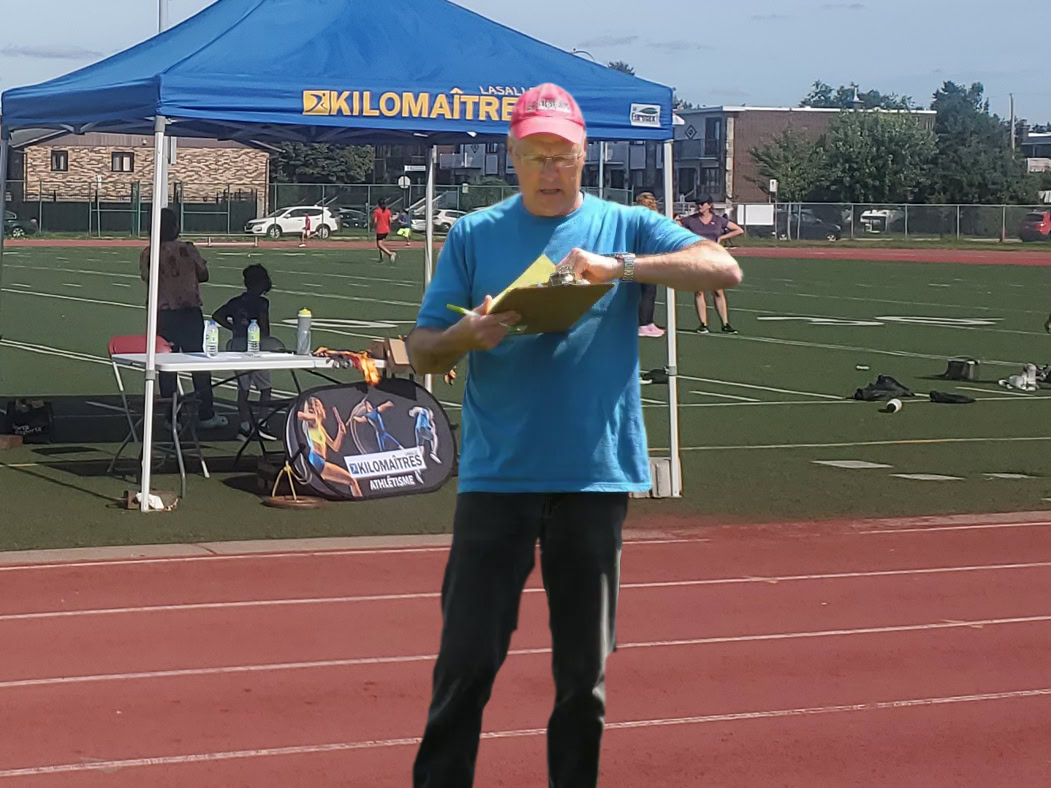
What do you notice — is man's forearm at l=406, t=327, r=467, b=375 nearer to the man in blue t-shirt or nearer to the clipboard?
the man in blue t-shirt

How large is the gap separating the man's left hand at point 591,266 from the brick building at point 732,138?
105m

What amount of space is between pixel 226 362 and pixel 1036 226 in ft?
204

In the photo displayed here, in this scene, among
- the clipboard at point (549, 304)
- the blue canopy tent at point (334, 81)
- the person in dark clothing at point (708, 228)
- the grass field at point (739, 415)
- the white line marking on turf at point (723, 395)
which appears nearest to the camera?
the clipboard at point (549, 304)

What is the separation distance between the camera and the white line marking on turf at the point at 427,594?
799 centimetres

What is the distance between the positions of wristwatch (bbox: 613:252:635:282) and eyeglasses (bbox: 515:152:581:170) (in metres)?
0.27

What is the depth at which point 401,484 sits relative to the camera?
37.6 feet

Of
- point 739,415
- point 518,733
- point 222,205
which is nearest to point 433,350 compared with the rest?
point 518,733

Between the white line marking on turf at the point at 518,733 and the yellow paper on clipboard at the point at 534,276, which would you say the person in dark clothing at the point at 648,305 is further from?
the yellow paper on clipboard at the point at 534,276

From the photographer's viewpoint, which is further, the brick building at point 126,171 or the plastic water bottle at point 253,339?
the brick building at point 126,171

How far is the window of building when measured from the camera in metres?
90.6

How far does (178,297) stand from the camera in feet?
45.5

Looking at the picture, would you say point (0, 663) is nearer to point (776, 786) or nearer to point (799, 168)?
point (776, 786)

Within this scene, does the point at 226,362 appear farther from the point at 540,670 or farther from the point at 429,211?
the point at 540,670

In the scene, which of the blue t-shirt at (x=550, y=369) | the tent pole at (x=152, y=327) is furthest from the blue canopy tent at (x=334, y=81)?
the blue t-shirt at (x=550, y=369)
